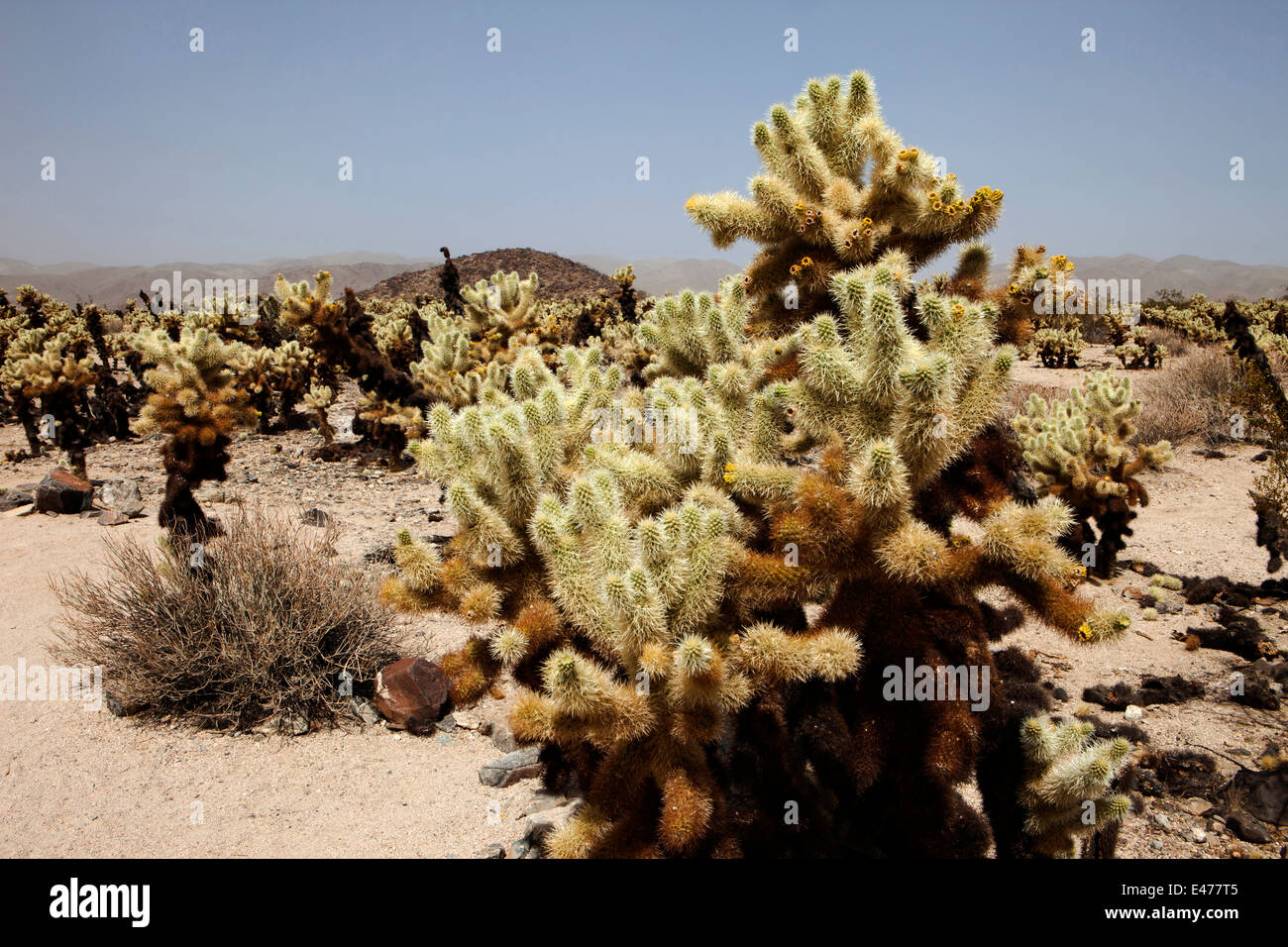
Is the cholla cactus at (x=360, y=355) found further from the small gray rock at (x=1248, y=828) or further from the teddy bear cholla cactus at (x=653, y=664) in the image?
the small gray rock at (x=1248, y=828)

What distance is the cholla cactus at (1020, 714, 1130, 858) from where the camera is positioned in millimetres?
2889

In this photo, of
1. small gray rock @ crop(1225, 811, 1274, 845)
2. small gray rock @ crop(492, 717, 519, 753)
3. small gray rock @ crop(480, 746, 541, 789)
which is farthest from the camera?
small gray rock @ crop(492, 717, 519, 753)

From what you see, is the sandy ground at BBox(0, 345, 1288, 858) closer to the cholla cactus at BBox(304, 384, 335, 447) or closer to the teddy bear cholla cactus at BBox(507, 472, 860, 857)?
the teddy bear cholla cactus at BBox(507, 472, 860, 857)

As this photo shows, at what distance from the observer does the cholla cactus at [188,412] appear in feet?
23.0

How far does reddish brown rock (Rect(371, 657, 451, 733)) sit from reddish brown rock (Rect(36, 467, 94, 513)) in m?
6.74

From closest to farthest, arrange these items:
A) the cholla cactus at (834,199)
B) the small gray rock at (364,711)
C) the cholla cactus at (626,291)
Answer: the cholla cactus at (834,199) < the small gray rock at (364,711) < the cholla cactus at (626,291)

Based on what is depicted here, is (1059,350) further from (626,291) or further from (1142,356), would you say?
(626,291)

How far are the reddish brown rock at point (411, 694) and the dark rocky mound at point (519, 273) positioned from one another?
39218mm

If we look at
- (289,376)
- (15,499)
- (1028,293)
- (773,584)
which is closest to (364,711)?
(773,584)

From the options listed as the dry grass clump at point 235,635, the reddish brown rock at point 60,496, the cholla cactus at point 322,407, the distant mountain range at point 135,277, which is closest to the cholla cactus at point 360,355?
the cholla cactus at point 322,407

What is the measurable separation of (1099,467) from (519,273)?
4147 centimetres

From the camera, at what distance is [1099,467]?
7148mm

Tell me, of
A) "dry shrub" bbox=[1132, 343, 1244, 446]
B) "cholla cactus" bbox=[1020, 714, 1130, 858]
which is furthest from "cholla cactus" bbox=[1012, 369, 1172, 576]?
"dry shrub" bbox=[1132, 343, 1244, 446]
